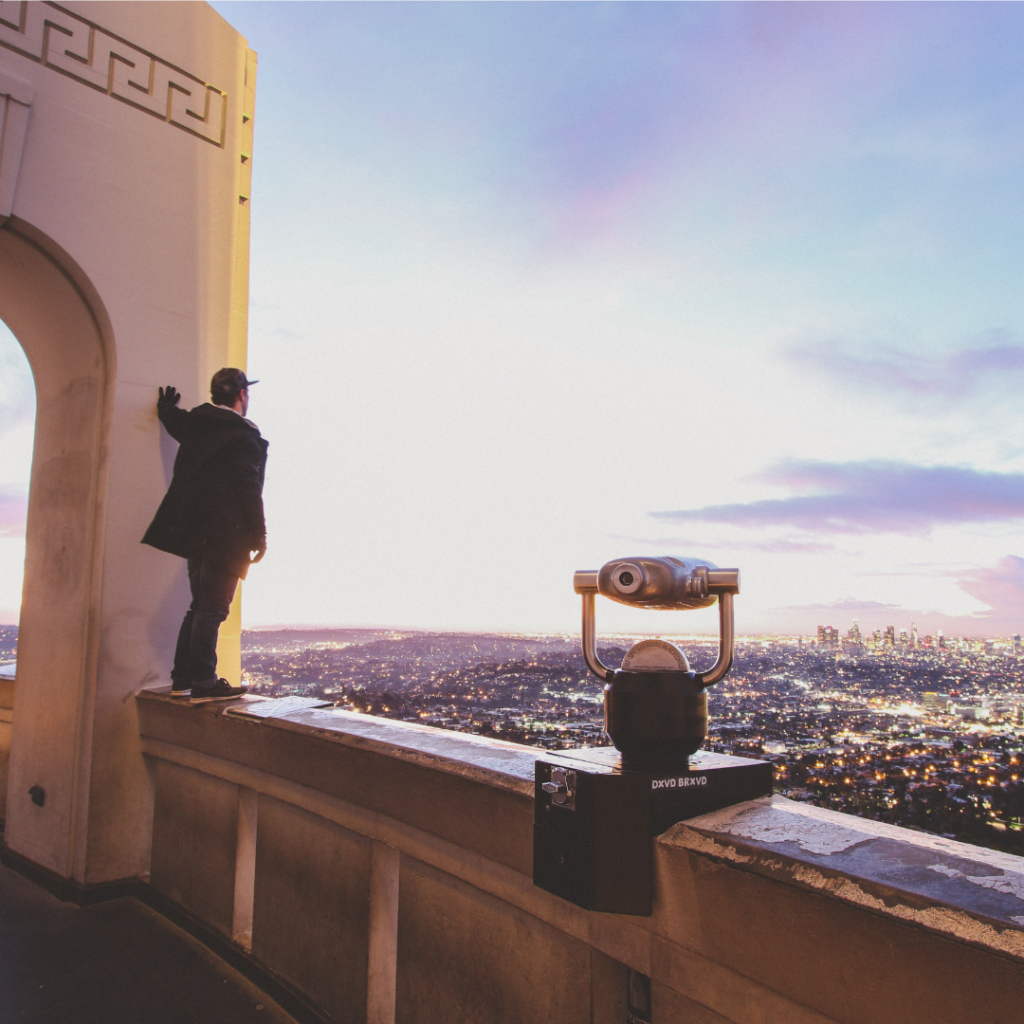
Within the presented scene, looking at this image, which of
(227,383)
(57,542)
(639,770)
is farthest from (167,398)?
(639,770)

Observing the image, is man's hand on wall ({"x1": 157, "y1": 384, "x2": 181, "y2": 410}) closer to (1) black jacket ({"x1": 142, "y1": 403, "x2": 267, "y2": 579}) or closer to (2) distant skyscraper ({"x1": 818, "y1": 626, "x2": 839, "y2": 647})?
(1) black jacket ({"x1": 142, "y1": 403, "x2": 267, "y2": 579})

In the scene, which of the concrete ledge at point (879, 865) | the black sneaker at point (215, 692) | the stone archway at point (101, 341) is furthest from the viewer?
the stone archway at point (101, 341)

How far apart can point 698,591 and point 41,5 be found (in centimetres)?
378

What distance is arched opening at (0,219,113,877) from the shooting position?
2.87 m

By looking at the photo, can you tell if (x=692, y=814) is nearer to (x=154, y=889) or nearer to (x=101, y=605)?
(x=154, y=889)

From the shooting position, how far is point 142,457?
3.02 meters

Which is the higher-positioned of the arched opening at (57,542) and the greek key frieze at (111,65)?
the greek key frieze at (111,65)

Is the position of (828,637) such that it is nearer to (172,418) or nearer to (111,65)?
(172,418)

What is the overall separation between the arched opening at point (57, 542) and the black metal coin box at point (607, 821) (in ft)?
8.26

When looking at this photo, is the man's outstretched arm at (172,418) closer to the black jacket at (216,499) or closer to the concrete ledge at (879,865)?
the black jacket at (216,499)

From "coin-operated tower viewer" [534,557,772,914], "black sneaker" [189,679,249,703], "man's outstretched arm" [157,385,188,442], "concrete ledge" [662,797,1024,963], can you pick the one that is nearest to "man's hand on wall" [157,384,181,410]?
"man's outstretched arm" [157,385,188,442]

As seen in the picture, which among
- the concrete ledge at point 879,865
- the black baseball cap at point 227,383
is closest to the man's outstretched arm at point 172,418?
the black baseball cap at point 227,383

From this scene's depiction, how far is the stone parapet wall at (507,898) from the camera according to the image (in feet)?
2.61

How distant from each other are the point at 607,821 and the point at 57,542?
3.07 metres
